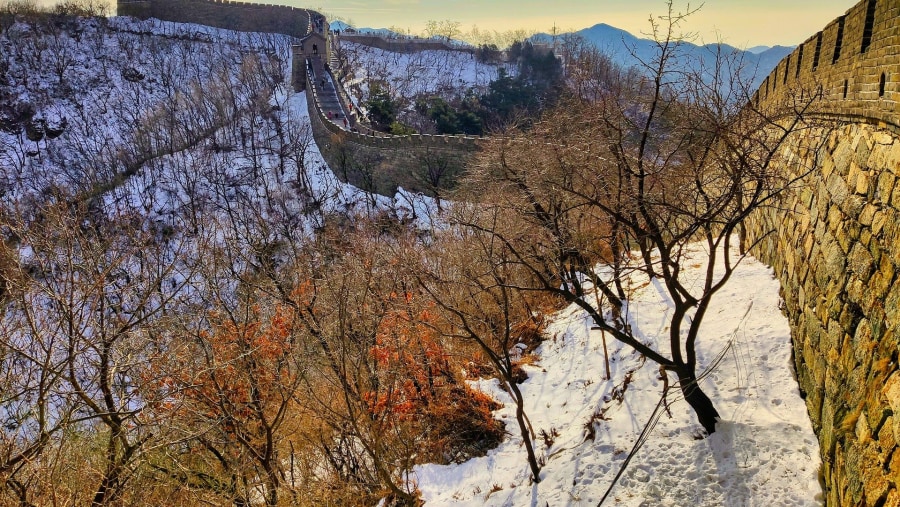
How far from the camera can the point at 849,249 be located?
414cm

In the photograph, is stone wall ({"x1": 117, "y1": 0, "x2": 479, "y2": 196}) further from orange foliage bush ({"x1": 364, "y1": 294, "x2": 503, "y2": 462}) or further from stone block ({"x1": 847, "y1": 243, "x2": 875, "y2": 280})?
stone block ({"x1": 847, "y1": 243, "x2": 875, "y2": 280})

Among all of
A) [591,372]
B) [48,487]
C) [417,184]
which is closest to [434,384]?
[591,372]

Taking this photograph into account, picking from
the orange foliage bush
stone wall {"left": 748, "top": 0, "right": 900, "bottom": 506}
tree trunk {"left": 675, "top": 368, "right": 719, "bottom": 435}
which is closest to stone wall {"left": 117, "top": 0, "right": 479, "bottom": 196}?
the orange foliage bush

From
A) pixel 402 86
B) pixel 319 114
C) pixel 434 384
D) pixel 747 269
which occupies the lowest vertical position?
pixel 434 384

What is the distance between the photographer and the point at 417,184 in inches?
814

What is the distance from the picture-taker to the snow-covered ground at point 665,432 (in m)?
4.78

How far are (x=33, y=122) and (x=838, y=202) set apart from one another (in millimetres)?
32420

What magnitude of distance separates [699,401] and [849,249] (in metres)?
2.02

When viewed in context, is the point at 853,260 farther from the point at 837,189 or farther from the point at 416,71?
the point at 416,71

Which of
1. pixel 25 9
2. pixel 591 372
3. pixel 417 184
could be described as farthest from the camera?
pixel 25 9

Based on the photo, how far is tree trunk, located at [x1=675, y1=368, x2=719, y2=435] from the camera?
525 cm

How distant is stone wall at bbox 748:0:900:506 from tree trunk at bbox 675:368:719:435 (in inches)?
33.2

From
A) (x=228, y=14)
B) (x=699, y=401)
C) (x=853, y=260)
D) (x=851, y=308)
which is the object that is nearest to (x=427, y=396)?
(x=699, y=401)

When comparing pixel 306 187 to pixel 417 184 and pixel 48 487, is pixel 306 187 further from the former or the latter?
pixel 48 487
